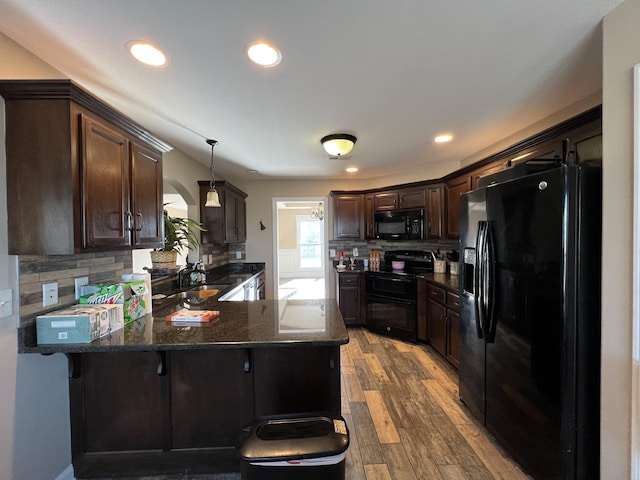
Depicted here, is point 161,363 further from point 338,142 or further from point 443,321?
point 443,321

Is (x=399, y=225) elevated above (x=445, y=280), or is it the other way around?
(x=399, y=225)

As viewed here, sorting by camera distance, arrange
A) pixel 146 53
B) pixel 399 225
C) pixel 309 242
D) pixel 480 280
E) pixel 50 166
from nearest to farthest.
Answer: pixel 50 166 < pixel 146 53 < pixel 480 280 < pixel 399 225 < pixel 309 242

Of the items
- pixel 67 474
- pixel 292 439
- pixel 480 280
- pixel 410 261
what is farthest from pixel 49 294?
pixel 410 261

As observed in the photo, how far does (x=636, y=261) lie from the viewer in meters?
1.12

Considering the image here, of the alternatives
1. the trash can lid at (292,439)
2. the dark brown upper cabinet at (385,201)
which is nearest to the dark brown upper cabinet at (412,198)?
the dark brown upper cabinet at (385,201)

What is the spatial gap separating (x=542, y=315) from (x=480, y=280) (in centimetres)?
45

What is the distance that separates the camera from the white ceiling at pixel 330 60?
1.19 metres

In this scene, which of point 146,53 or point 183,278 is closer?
point 146,53

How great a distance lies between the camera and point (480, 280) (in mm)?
1931

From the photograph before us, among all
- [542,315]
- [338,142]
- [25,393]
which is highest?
[338,142]

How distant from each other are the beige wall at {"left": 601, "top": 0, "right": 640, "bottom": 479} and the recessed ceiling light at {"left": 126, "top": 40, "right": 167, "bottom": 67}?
7.08 ft

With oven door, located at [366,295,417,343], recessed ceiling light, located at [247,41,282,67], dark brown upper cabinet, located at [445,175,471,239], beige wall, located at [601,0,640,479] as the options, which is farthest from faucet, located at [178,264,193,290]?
beige wall, located at [601,0,640,479]

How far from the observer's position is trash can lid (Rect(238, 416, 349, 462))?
103 cm

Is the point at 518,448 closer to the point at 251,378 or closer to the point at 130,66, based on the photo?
the point at 251,378
